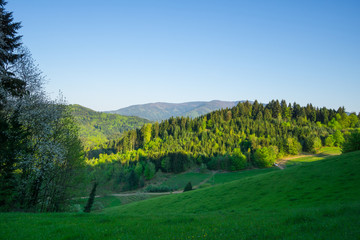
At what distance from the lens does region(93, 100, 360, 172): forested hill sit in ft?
411

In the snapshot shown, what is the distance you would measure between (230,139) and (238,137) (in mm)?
7576

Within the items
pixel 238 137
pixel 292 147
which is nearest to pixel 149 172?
pixel 238 137

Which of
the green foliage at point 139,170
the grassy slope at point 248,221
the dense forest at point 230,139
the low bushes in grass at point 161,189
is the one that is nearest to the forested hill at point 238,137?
the dense forest at point 230,139

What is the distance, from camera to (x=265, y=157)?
115m

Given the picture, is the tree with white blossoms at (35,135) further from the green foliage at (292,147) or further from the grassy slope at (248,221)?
the green foliage at (292,147)

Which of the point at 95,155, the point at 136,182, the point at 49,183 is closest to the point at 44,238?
the point at 49,183

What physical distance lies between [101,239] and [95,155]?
641 feet

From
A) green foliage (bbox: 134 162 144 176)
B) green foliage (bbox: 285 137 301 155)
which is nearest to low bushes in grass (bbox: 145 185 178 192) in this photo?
green foliage (bbox: 134 162 144 176)

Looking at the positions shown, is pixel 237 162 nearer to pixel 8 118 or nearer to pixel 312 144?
pixel 312 144

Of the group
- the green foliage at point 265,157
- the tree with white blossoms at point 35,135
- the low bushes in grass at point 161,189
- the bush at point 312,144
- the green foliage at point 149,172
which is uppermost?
A: the tree with white blossoms at point 35,135

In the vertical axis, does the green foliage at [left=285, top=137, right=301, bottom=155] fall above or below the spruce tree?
below

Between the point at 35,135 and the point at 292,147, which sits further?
the point at 292,147

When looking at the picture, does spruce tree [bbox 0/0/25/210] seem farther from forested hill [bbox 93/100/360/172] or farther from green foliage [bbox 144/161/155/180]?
forested hill [bbox 93/100/360/172]

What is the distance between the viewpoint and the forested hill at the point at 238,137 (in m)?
125
